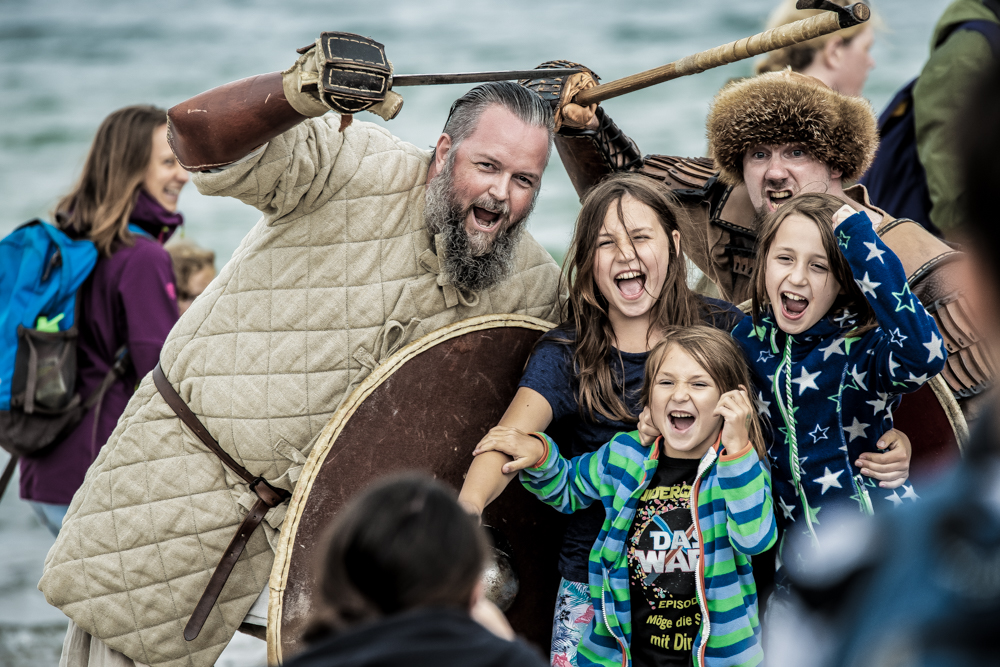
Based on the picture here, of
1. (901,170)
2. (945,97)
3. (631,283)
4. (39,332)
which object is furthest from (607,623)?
(901,170)

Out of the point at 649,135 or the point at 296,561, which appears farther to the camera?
the point at 649,135

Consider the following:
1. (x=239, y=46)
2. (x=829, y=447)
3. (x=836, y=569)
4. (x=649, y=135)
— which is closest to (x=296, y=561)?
(x=829, y=447)

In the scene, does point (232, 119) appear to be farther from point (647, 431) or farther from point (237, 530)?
point (647, 431)

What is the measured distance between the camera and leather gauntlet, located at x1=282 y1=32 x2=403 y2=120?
202 cm

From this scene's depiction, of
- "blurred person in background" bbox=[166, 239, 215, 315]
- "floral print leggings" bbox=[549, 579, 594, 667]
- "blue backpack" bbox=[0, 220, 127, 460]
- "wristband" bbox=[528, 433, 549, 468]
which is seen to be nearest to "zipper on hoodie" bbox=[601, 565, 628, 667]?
"floral print leggings" bbox=[549, 579, 594, 667]

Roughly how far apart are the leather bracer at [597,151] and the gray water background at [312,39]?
7671 millimetres

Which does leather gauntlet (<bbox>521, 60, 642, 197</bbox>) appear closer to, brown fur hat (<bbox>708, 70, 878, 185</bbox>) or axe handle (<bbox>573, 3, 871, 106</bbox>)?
axe handle (<bbox>573, 3, 871, 106</bbox>)

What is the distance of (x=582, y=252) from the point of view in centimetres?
236

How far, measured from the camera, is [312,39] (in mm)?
15875

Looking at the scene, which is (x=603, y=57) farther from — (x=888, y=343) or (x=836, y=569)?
(x=836, y=569)

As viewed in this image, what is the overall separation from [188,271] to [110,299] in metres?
1.25

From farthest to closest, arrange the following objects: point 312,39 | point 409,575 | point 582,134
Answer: point 312,39, point 582,134, point 409,575

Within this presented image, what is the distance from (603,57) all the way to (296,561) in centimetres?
1368

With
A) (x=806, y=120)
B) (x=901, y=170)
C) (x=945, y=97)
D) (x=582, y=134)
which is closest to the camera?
(x=806, y=120)
